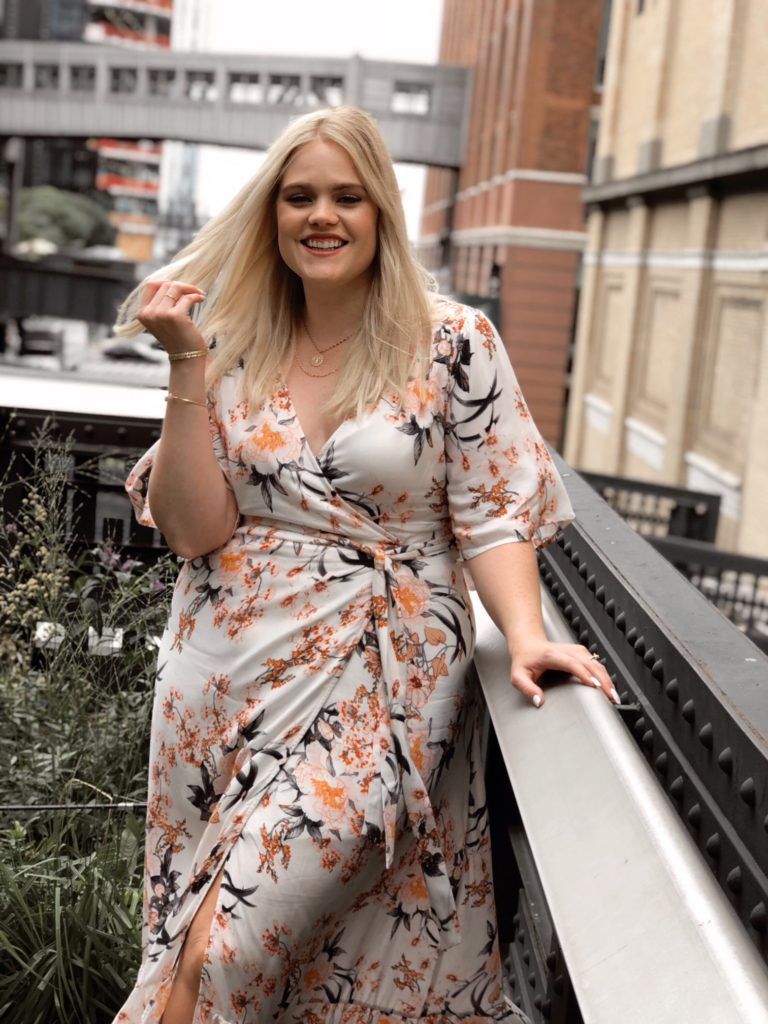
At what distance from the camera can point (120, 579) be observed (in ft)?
10.6

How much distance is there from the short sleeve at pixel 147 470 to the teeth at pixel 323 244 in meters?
0.31

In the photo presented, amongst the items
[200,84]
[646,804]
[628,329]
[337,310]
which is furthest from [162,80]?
[646,804]

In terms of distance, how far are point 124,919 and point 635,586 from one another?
4.19 feet

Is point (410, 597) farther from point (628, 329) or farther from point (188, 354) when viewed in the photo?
point (628, 329)

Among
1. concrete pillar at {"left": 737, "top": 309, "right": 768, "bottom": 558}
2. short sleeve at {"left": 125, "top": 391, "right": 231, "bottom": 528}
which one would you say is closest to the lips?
short sleeve at {"left": 125, "top": 391, "right": 231, "bottom": 528}

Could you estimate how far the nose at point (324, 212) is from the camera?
7.91ft

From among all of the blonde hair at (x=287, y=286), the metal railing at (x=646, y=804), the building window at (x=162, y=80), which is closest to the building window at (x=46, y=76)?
the building window at (x=162, y=80)

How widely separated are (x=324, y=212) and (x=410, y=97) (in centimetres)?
5250

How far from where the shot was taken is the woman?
6.98ft

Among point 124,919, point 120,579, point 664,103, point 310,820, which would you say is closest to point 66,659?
point 120,579

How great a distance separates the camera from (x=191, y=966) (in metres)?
2.13

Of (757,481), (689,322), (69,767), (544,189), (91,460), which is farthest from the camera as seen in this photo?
(544,189)

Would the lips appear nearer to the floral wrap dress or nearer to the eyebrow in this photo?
the eyebrow

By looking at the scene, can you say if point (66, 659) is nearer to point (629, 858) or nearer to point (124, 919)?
point (124, 919)
